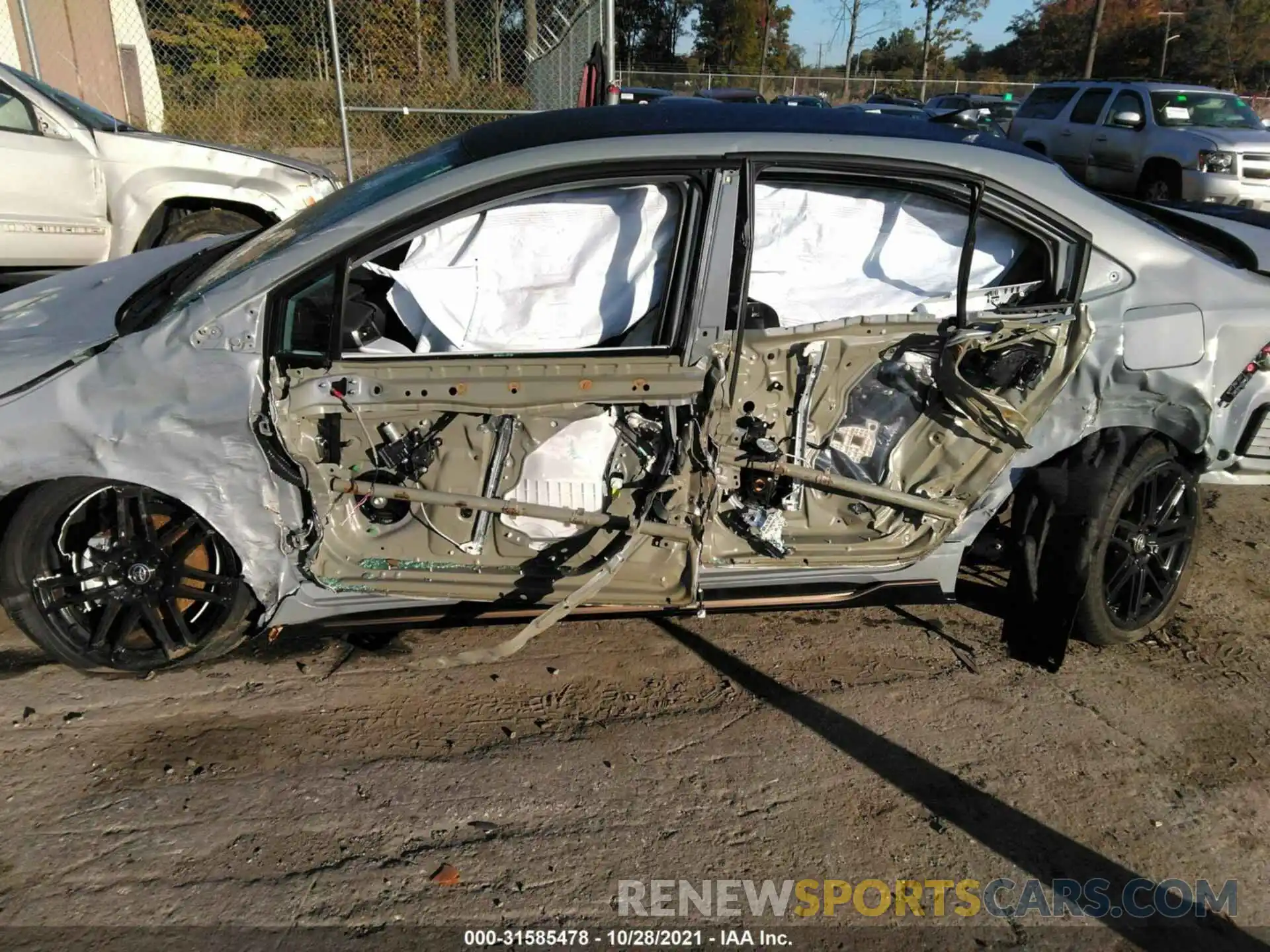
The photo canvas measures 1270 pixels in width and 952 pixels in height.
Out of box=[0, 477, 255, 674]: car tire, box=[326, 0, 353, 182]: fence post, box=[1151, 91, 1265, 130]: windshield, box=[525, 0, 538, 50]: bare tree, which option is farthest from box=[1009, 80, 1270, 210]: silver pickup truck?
box=[0, 477, 255, 674]: car tire

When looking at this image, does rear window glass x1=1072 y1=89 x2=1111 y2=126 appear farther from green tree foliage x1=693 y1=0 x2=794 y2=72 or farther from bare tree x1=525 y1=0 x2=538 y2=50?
green tree foliage x1=693 y1=0 x2=794 y2=72

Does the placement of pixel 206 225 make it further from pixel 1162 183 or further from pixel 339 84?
pixel 1162 183

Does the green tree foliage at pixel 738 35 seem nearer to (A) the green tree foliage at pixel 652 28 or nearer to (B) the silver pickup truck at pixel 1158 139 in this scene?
(A) the green tree foliage at pixel 652 28

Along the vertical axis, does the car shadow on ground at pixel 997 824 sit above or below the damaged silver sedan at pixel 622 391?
below

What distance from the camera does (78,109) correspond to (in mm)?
6789

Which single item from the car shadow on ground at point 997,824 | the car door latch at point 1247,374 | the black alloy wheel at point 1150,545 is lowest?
the car shadow on ground at point 997,824

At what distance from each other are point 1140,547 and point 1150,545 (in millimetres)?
61

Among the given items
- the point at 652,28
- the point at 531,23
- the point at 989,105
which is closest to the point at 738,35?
the point at 652,28

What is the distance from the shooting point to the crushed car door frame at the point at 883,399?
2.98m

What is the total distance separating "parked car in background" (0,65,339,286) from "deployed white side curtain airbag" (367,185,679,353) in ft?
13.9

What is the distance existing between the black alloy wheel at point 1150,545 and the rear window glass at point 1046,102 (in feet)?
46.0

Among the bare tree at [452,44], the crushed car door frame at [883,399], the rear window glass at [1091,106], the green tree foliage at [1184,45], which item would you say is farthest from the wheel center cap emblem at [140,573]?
the green tree foliage at [1184,45]

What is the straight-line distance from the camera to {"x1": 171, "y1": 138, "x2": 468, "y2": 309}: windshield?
2.93 metres

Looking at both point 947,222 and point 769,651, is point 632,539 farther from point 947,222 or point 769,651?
point 947,222
